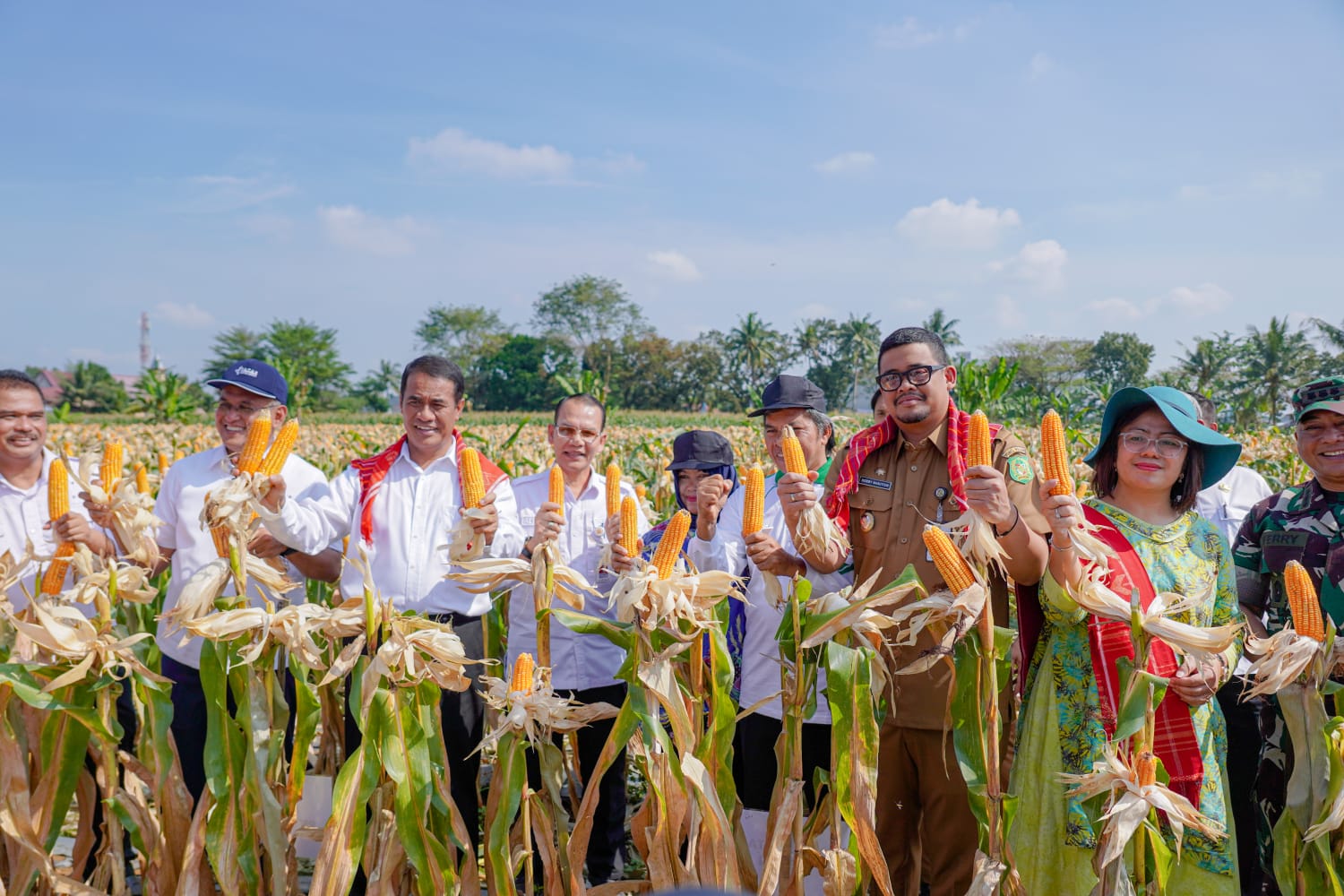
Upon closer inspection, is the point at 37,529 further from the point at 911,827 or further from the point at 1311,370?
the point at 1311,370

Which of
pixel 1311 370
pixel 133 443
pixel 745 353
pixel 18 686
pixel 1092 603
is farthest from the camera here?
pixel 745 353

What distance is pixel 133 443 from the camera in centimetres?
1303

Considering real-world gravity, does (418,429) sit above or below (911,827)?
above

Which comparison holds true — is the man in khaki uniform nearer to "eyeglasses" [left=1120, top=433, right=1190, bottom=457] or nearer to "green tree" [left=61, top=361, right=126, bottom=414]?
"eyeglasses" [left=1120, top=433, right=1190, bottom=457]

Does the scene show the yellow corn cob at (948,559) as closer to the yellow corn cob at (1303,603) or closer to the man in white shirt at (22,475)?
the yellow corn cob at (1303,603)

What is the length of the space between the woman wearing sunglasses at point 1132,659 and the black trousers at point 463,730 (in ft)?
6.68

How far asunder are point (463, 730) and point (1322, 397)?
3329 mm

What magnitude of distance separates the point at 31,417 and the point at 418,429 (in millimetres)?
1605

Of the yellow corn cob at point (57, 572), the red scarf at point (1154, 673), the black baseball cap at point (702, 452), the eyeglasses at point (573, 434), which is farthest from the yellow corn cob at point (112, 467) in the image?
the red scarf at point (1154, 673)

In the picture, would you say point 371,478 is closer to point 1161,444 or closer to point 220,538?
point 220,538

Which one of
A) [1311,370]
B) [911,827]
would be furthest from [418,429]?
[1311,370]

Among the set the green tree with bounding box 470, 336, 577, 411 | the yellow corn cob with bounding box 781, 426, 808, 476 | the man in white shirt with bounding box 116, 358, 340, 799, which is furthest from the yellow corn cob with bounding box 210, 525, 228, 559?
the green tree with bounding box 470, 336, 577, 411

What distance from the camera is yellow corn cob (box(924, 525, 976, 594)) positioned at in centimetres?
235

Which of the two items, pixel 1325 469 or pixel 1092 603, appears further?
pixel 1325 469
